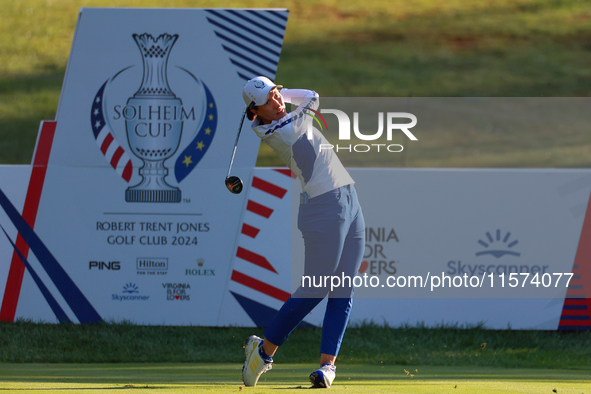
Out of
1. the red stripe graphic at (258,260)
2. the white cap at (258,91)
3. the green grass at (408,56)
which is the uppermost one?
the green grass at (408,56)

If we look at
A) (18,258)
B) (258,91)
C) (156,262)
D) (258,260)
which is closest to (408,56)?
(258,260)

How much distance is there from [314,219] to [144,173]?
3.21 meters

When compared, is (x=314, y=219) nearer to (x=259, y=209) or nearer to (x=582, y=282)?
(x=259, y=209)

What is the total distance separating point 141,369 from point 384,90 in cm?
1132

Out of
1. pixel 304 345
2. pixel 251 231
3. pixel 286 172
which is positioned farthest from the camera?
pixel 251 231

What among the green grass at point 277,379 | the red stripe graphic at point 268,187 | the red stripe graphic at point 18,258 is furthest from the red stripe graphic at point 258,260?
the red stripe graphic at point 18,258

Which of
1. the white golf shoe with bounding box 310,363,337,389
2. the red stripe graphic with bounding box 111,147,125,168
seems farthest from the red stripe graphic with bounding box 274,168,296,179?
the white golf shoe with bounding box 310,363,337,389

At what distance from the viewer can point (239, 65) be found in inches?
277

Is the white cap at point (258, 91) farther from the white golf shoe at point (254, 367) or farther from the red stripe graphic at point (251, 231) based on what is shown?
the red stripe graphic at point (251, 231)

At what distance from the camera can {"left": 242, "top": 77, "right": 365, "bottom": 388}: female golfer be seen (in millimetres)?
4004

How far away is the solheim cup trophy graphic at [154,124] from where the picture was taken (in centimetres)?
685

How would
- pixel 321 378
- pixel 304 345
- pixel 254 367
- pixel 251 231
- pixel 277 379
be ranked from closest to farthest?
1. pixel 321 378
2. pixel 254 367
3. pixel 277 379
4. pixel 304 345
5. pixel 251 231

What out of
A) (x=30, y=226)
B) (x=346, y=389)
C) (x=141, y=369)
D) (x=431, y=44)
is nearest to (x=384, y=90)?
(x=431, y=44)

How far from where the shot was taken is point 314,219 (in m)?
4.03
